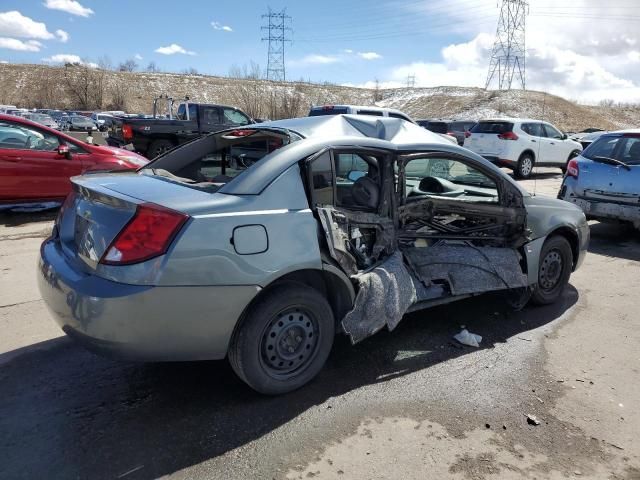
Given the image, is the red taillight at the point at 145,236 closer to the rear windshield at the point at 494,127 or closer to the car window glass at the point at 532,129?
the rear windshield at the point at 494,127

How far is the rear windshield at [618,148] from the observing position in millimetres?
7461

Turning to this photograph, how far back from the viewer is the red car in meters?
7.53

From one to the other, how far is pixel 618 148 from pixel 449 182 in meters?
4.31

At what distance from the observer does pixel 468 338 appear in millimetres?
4031

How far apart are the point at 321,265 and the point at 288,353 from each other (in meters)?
0.57

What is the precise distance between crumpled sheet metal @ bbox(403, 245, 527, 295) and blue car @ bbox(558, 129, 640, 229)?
381 centimetres

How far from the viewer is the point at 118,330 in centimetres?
257

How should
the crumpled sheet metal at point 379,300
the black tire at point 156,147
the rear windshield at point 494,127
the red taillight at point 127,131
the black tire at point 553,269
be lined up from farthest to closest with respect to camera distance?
the rear windshield at point 494,127, the black tire at point 156,147, the red taillight at point 127,131, the black tire at point 553,269, the crumpled sheet metal at point 379,300

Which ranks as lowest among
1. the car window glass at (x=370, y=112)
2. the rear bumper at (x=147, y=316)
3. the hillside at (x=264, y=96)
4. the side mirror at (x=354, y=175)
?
the rear bumper at (x=147, y=316)

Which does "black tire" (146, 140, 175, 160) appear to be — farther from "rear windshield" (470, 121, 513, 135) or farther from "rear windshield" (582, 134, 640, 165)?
"rear windshield" (582, 134, 640, 165)

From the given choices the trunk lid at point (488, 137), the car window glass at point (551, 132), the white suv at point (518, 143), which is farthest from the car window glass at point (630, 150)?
the car window glass at point (551, 132)

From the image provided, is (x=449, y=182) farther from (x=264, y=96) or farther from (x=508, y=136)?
(x=264, y=96)

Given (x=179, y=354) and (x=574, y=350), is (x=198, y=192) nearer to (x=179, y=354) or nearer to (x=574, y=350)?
(x=179, y=354)

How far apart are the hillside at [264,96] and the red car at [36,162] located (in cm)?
3785
